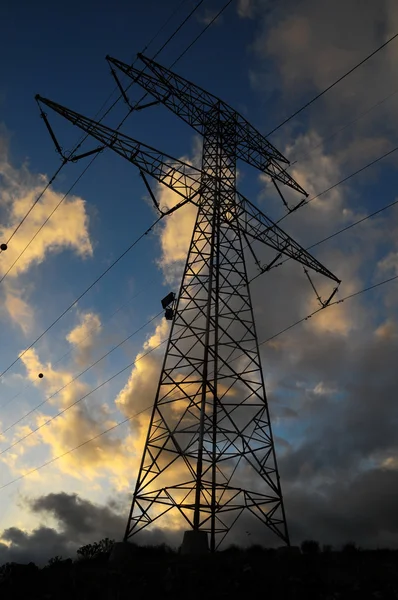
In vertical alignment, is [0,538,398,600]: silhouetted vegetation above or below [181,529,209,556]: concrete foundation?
below

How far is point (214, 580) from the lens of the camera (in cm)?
928

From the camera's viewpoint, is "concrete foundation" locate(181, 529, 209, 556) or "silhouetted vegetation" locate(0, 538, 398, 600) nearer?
"silhouetted vegetation" locate(0, 538, 398, 600)

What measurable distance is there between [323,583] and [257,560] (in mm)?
2981

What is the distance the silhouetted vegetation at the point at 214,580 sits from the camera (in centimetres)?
831

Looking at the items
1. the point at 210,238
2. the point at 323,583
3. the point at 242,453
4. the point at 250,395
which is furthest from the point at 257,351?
the point at 323,583

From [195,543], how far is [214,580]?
3.36m

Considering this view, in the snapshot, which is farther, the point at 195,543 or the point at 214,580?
the point at 195,543

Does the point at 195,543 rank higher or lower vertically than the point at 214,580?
higher

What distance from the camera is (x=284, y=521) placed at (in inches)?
544

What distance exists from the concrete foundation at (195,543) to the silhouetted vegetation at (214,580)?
44cm

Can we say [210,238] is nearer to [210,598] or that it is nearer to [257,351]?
[257,351]

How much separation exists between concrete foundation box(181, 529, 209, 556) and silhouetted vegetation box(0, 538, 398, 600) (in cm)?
44

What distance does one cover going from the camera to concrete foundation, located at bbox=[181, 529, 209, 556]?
12.4 m

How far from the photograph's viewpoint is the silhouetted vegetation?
27.3 ft
